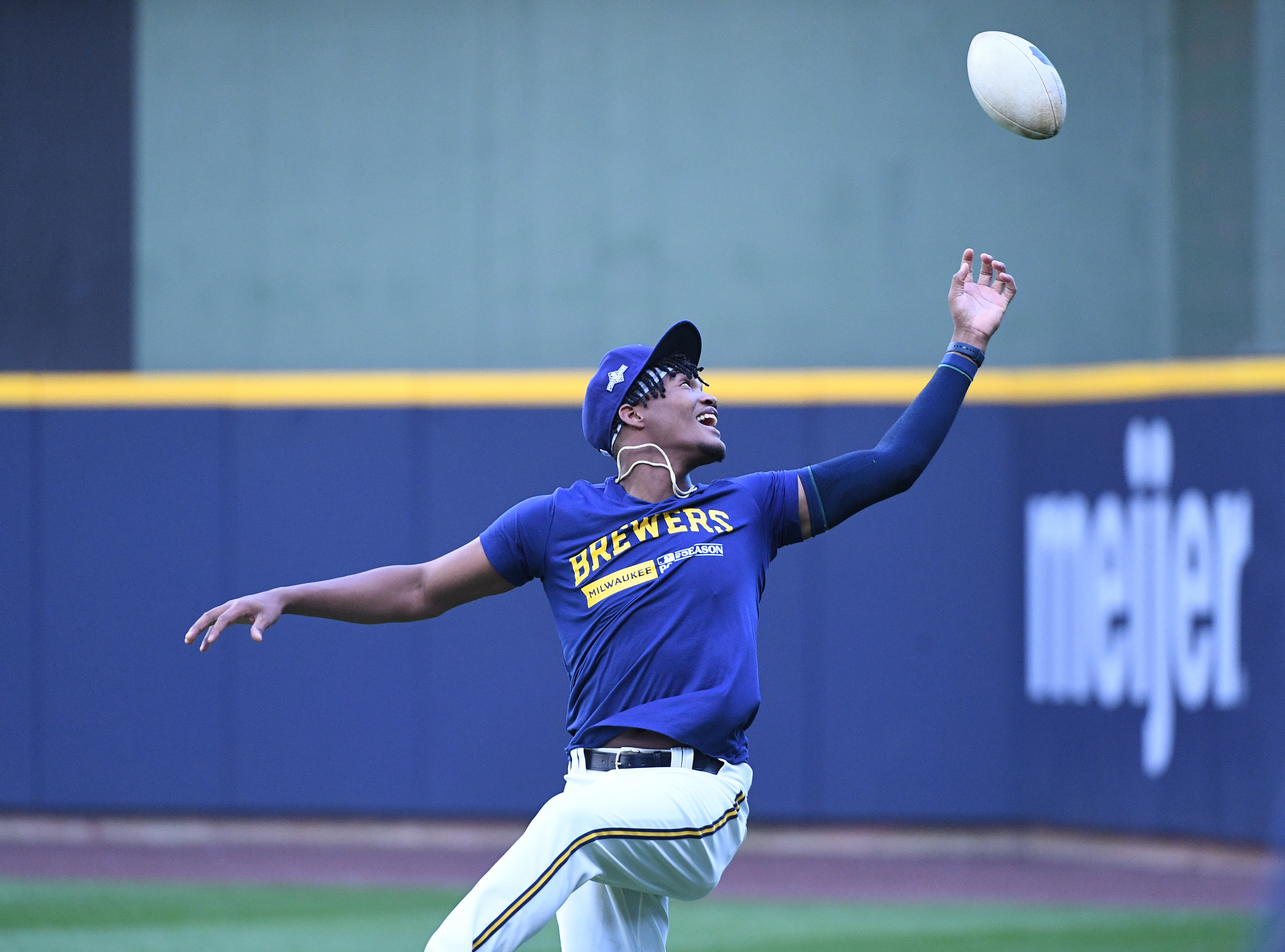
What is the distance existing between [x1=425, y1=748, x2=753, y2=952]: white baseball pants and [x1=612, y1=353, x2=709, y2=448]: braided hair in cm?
103

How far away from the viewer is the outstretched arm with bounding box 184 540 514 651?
4.06 meters

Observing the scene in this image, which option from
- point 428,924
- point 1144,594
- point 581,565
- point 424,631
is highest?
point 581,565

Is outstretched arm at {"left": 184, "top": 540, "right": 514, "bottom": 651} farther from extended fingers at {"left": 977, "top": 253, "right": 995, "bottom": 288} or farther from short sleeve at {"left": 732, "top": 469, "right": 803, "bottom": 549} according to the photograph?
extended fingers at {"left": 977, "top": 253, "right": 995, "bottom": 288}

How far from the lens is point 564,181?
12102 millimetres

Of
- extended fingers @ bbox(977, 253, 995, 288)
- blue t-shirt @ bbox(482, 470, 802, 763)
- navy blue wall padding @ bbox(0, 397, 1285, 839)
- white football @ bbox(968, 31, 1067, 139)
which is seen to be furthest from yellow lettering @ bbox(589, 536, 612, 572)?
navy blue wall padding @ bbox(0, 397, 1285, 839)

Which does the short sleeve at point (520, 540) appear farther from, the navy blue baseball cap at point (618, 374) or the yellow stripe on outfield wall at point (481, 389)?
the yellow stripe on outfield wall at point (481, 389)

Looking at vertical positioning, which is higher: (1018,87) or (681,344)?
(1018,87)

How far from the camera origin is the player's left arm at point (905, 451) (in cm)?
420

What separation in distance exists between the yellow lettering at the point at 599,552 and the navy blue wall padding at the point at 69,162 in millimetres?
8800

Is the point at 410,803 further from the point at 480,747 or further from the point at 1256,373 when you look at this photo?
the point at 1256,373

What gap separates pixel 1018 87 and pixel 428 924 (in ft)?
17.0

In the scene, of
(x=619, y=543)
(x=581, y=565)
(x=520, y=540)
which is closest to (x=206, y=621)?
(x=520, y=540)

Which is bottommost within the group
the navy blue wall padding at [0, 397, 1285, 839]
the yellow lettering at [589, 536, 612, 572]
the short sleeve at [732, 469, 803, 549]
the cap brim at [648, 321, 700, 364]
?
the navy blue wall padding at [0, 397, 1285, 839]

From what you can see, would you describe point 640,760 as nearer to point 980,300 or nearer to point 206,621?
point 206,621
